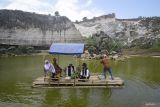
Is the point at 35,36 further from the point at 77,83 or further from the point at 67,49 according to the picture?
the point at 77,83

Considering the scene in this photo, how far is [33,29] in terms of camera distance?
165ft

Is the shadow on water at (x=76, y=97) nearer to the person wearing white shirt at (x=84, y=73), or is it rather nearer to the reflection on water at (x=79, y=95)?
the reflection on water at (x=79, y=95)

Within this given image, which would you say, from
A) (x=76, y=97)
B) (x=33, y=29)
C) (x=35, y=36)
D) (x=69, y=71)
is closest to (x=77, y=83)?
(x=69, y=71)

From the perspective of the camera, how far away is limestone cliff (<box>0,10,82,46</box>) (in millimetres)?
47188

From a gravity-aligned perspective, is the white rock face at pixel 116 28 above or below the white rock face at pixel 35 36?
above

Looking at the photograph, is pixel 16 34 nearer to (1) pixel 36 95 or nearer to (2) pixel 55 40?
(2) pixel 55 40

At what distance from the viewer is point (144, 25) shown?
56375 mm

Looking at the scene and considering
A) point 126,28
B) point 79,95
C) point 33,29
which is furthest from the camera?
point 126,28

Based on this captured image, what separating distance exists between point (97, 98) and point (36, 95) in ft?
9.72

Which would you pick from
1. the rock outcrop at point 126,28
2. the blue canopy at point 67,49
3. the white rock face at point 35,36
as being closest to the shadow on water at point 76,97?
the blue canopy at point 67,49

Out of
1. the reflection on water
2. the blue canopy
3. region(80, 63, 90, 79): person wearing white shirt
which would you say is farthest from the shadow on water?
the blue canopy

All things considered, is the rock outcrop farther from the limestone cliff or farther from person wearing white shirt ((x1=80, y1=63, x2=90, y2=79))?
person wearing white shirt ((x1=80, y1=63, x2=90, y2=79))

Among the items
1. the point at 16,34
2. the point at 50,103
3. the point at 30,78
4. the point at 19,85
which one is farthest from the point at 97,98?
the point at 16,34

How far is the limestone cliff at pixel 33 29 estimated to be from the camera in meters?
47.2
